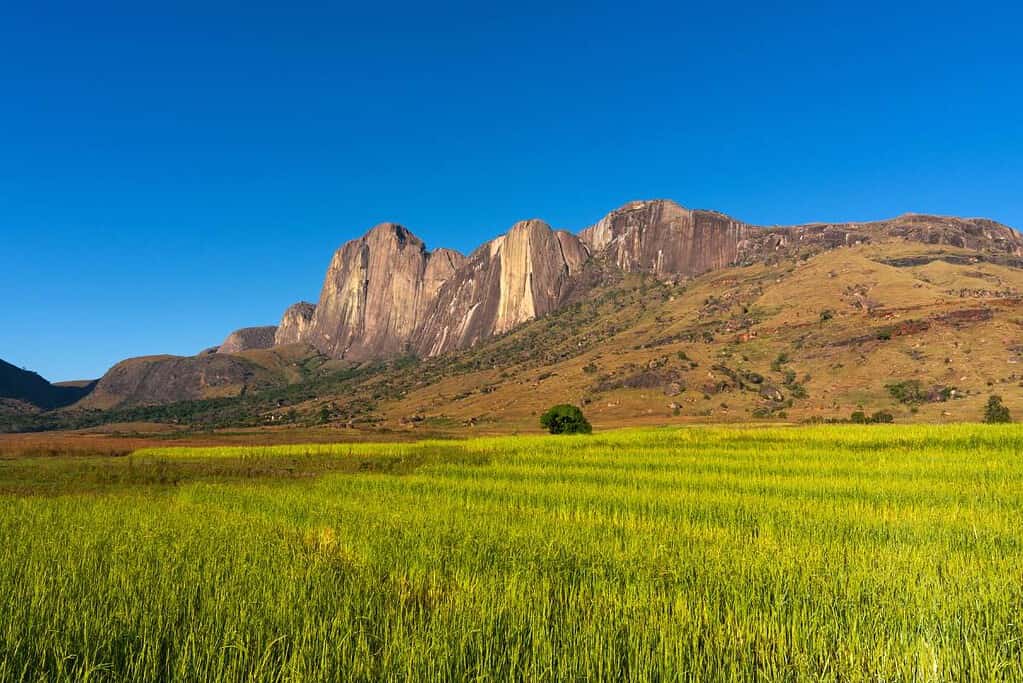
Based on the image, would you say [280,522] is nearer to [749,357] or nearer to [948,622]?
[948,622]

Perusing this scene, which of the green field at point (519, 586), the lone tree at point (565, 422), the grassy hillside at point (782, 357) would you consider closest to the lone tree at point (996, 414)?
the grassy hillside at point (782, 357)

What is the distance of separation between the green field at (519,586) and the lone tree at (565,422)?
54.3 m

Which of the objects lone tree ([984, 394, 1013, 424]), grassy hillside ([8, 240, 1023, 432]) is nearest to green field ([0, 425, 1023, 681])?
lone tree ([984, 394, 1013, 424])

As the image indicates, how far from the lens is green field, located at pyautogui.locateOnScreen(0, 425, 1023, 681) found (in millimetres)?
5293

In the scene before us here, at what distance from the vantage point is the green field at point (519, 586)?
208 inches

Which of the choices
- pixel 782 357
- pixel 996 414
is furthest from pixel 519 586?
pixel 782 357

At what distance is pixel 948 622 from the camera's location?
20.5 feet

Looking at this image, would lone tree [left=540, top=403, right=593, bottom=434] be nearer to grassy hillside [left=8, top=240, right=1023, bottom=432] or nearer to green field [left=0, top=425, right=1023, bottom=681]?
grassy hillside [left=8, top=240, right=1023, bottom=432]

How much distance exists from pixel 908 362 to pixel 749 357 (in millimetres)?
27234

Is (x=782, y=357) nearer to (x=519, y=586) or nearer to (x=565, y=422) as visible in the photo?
(x=565, y=422)

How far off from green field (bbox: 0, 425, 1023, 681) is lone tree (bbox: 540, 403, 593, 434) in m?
54.3

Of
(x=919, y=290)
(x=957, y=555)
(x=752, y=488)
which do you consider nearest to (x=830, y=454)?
(x=752, y=488)

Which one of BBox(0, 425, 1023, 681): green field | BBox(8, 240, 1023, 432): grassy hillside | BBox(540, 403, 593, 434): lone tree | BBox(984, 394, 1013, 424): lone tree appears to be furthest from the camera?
BBox(8, 240, 1023, 432): grassy hillside

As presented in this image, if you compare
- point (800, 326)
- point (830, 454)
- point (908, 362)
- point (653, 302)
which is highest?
point (653, 302)
